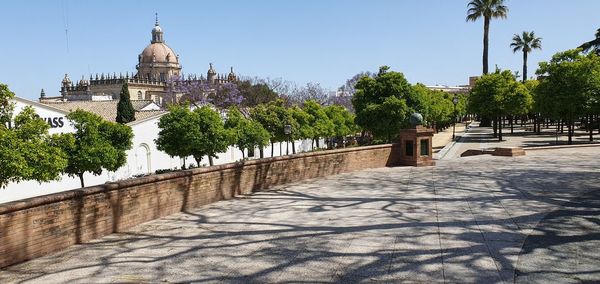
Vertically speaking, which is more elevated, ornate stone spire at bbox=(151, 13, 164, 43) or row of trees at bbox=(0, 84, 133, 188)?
ornate stone spire at bbox=(151, 13, 164, 43)

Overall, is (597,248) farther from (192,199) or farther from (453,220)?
(192,199)

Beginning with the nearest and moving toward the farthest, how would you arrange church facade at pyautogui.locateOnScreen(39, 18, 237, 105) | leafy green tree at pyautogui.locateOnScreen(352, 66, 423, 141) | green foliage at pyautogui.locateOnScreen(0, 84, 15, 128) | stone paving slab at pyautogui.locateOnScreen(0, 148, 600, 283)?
1. stone paving slab at pyautogui.locateOnScreen(0, 148, 600, 283)
2. green foliage at pyautogui.locateOnScreen(0, 84, 15, 128)
3. leafy green tree at pyautogui.locateOnScreen(352, 66, 423, 141)
4. church facade at pyautogui.locateOnScreen(39, 18, 237, 105)

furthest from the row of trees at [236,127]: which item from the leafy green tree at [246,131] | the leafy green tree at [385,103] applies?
the leafy green tree at [385,103]

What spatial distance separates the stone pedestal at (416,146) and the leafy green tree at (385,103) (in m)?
9.28

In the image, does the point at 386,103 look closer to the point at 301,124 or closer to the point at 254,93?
the point at 301,124

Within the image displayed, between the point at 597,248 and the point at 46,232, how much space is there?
8.21 meters

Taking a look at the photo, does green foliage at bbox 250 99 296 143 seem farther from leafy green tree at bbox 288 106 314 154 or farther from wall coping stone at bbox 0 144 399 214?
wall coping stone at bbox 0 144 399 214

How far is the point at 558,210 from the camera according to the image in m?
9.89

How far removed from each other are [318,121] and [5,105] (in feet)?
103

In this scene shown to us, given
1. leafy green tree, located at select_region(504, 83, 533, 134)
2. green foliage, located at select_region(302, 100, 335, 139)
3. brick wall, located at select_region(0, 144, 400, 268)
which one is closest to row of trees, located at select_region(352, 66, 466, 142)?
leafy green tree, located at select_region(504, 83, 533, 134)

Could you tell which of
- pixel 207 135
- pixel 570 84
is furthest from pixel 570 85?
pixel 207 135

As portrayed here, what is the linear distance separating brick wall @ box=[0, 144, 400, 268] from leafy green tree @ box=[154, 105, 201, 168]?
13.4 meters

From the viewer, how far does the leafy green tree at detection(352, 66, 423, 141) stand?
28891 millimetres

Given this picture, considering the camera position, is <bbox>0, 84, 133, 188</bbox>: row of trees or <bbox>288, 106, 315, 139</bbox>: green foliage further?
<bbox>288, 106, 315, 139</bbox>: green foliage
